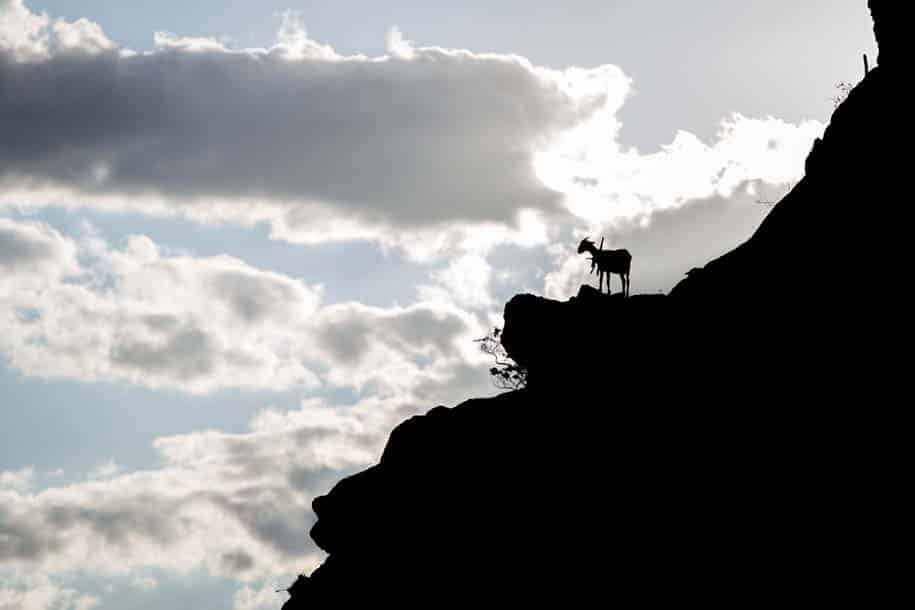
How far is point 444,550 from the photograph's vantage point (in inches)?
1895

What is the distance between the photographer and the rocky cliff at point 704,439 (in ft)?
110

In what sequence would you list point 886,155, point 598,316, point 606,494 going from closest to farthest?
point 886,155 → point 606,494 → point 598,316

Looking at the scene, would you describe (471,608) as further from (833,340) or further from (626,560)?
(833,340)

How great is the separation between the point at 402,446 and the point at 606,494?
12.5m

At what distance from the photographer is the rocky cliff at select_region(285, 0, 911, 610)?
33.4 m

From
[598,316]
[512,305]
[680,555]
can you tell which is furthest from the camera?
[512,305]

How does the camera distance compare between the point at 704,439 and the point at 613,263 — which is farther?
the point at 613,263

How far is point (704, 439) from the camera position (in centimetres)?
3903

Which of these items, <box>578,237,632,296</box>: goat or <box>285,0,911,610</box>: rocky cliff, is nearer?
<box>285,0,911,610</box>: rocky cliff

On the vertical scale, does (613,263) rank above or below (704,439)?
above

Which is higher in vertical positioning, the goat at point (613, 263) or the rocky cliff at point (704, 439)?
the goat at point (613, 263)

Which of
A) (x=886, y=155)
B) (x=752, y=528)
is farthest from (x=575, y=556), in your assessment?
(x=886, y=155)

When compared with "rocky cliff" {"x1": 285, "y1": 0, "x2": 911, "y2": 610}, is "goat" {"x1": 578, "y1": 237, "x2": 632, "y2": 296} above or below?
above

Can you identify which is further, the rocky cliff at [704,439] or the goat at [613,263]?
the goat at [613,263]
